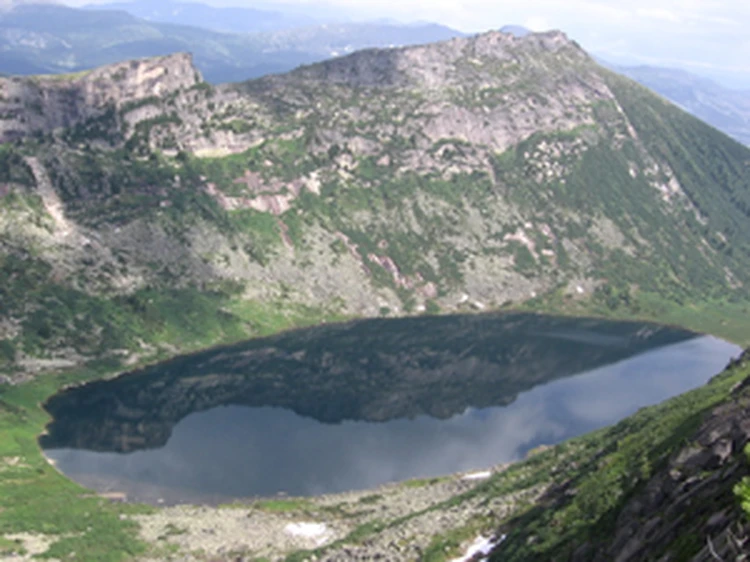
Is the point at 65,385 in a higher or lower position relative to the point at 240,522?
lower

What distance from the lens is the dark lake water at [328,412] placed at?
122500 mm

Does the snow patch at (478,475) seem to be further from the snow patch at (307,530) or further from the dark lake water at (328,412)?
the snow patch at (307,530)

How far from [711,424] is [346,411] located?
105611 mm

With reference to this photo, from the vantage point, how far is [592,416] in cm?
15725

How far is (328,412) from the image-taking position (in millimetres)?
153125

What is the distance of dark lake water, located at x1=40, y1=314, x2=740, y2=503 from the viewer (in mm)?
122500

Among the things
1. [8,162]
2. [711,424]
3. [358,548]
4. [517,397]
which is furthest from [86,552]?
[8,162]

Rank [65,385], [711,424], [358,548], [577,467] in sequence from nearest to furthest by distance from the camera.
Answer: [711,424] → [358,548] → [577,467] → [65,385]

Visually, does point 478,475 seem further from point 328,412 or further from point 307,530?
point 328,412

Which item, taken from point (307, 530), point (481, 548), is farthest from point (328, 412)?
point (481, 548)

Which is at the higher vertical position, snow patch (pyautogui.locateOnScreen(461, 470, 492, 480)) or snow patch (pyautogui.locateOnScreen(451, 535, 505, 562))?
snow patch (pyautogui.locateOnScreen(451, 535, 505, 562))

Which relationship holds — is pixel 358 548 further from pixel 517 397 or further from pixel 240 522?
pixel 517 397

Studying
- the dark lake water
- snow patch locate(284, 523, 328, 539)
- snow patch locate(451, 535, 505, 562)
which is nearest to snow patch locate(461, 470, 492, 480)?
the dark lake water

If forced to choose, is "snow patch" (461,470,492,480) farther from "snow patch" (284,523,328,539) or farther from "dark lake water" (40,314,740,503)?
"snow patch" (284,523,328,539)
